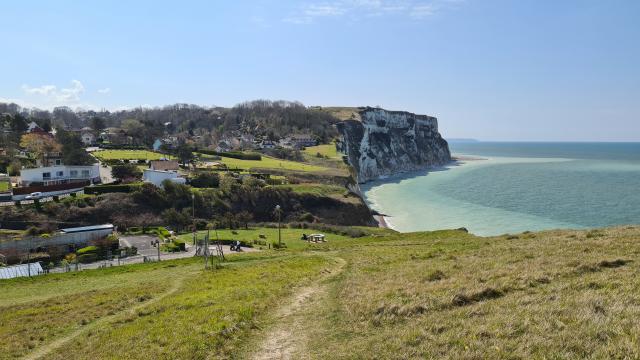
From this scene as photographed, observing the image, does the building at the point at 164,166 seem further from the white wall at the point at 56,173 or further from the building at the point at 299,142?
the building at the point at 299,142

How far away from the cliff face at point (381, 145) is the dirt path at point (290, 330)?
113069 mm

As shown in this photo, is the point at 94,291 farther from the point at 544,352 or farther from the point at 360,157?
the point at 360,157

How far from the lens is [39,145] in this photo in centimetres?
8112

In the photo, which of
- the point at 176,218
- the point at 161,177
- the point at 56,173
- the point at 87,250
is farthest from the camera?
the point at 161,177

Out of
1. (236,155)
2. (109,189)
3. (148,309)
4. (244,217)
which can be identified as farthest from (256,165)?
(148,309)

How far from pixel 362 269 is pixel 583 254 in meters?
10.4

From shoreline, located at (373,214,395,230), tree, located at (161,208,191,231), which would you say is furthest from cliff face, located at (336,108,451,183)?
tree, located at (161,208,191,231)

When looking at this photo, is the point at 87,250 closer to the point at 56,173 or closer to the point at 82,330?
the point at 82,330

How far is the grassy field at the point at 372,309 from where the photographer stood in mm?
9516

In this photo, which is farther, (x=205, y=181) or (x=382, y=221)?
(x=382, y=221)

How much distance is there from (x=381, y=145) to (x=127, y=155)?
9760 centimetres

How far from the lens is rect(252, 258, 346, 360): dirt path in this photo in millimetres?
11820

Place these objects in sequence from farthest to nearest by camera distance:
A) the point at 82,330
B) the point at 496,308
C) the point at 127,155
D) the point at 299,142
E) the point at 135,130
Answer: the point at 299,142
the point at 135,130
the point at 127,155
the point at 82,330
the point at 496,308

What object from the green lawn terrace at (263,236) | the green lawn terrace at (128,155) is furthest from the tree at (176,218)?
the green lawn terrace at (128,155)
